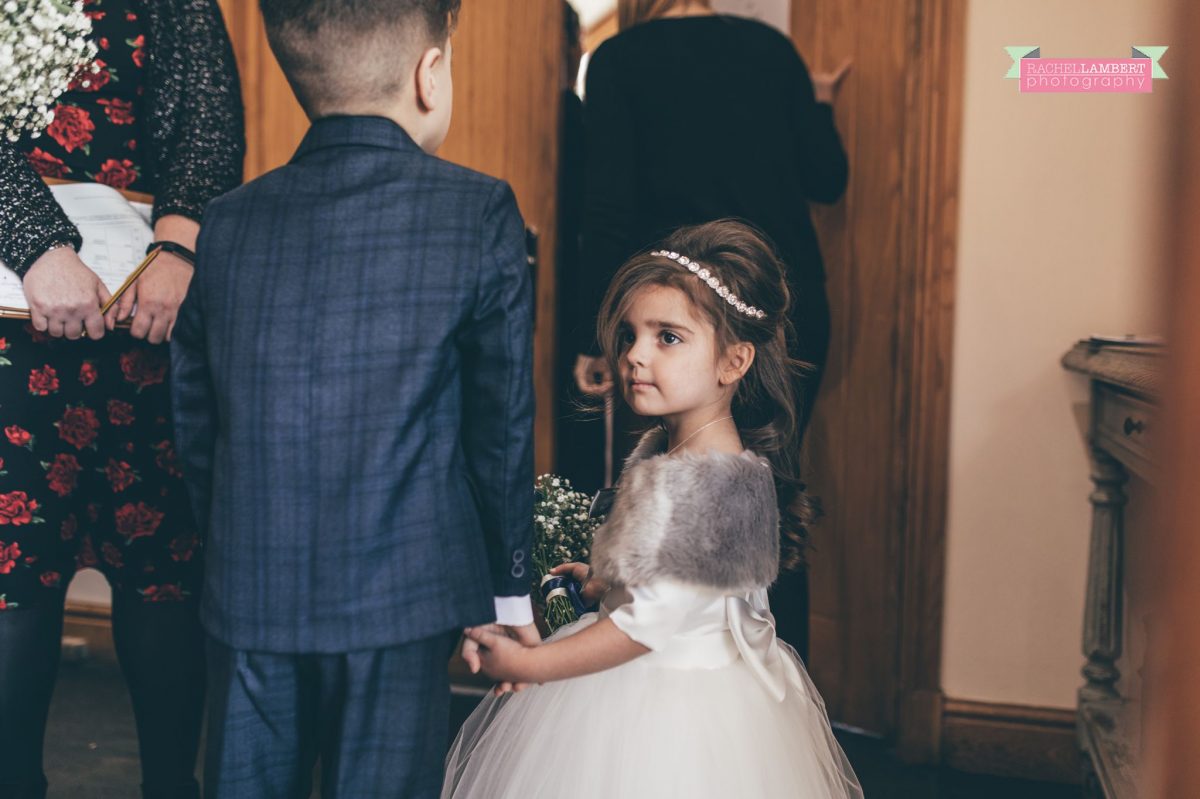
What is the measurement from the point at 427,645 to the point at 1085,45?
71.4 inches

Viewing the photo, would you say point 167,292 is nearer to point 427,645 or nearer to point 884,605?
point 427,645

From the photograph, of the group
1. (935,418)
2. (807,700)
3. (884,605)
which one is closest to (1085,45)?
(935,418)

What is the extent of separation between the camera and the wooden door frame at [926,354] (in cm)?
207

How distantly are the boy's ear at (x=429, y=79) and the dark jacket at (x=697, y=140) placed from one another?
783 mm

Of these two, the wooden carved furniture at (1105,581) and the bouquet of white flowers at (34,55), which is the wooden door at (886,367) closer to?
the wooden carved furniture at (1105,581)

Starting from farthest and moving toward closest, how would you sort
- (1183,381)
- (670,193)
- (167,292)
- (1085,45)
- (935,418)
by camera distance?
(935,418) < (1085,45) < (670,193) < (167,292) < (1183,381)

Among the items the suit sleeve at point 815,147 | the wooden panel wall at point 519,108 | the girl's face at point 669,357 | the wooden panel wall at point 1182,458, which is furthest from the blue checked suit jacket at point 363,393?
the wooden panel wall at point 519,108

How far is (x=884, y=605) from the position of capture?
2.25 meters

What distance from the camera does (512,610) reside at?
1.09 m

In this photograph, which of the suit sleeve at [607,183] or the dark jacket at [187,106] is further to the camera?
the suit sleeve at [607,183]

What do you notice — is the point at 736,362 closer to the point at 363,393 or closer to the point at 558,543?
the point at 558,543

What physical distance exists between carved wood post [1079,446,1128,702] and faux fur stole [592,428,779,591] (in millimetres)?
982

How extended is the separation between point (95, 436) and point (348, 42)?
0.67 m

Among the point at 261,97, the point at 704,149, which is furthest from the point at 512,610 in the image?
the point at 261,97
